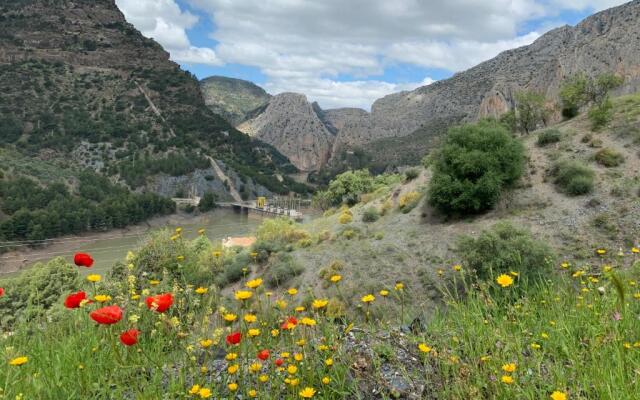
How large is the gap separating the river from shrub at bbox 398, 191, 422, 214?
2690 cm

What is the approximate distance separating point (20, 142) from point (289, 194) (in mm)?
81210

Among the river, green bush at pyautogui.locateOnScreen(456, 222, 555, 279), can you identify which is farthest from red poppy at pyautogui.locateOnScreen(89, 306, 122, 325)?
the river

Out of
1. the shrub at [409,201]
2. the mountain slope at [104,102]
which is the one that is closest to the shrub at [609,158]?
the shrub at [409,201]

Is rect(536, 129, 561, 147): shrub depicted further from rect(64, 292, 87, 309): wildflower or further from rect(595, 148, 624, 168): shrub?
rect(64, 292, 87, 309): wildflower

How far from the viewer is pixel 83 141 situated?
119 metres

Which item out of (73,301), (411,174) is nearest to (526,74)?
(411,174)

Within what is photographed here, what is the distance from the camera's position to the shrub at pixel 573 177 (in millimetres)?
30842

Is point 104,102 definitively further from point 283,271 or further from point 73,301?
point 73,301

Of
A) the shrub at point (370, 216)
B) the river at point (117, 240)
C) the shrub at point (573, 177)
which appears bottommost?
the river at point (117, 240)

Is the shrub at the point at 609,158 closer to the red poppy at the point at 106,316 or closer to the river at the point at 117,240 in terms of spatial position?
the red poppy at the point at 106,316

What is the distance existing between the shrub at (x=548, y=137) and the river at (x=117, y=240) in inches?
1585

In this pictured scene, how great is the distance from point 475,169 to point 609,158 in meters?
10.8

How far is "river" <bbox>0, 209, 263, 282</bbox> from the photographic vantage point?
→ 60716mm

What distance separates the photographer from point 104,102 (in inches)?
5453
